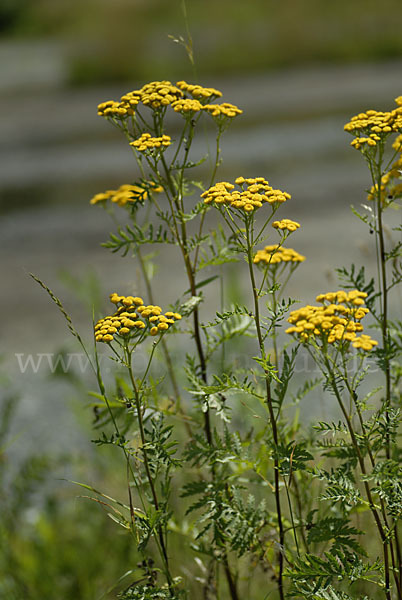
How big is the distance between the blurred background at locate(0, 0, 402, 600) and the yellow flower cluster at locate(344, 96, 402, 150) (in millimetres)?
480

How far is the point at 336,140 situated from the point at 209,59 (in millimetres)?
6846

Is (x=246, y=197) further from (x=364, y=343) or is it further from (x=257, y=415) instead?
(x=257, y=415)

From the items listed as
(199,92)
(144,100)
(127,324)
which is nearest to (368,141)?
(199,92)

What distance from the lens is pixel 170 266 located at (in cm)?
651

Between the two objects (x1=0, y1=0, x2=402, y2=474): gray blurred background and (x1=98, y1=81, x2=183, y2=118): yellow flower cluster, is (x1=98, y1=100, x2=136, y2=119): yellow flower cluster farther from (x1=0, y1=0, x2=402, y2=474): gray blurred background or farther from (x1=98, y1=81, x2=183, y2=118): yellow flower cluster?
(x1=0, y1=0, x2=402, y2=474): gray blurred background

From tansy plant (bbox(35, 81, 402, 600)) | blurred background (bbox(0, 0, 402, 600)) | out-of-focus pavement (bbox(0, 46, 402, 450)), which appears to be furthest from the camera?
out-of-focus pavement (bbox(0, 46, 402, 450))

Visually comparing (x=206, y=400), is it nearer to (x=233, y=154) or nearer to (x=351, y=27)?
(x=233, y=154)

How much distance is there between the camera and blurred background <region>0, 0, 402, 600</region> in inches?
134

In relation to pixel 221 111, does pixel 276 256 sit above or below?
below

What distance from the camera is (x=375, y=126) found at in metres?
1.78

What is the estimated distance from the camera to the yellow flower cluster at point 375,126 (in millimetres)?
1754

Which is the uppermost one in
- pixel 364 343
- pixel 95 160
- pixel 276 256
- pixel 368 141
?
pixel 95 160

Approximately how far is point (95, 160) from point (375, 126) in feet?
29.0

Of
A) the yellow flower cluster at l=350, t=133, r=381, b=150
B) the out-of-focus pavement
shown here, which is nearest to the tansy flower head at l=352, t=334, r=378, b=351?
the yellow flower cluster at l=350, t=133, r=381, b=150
